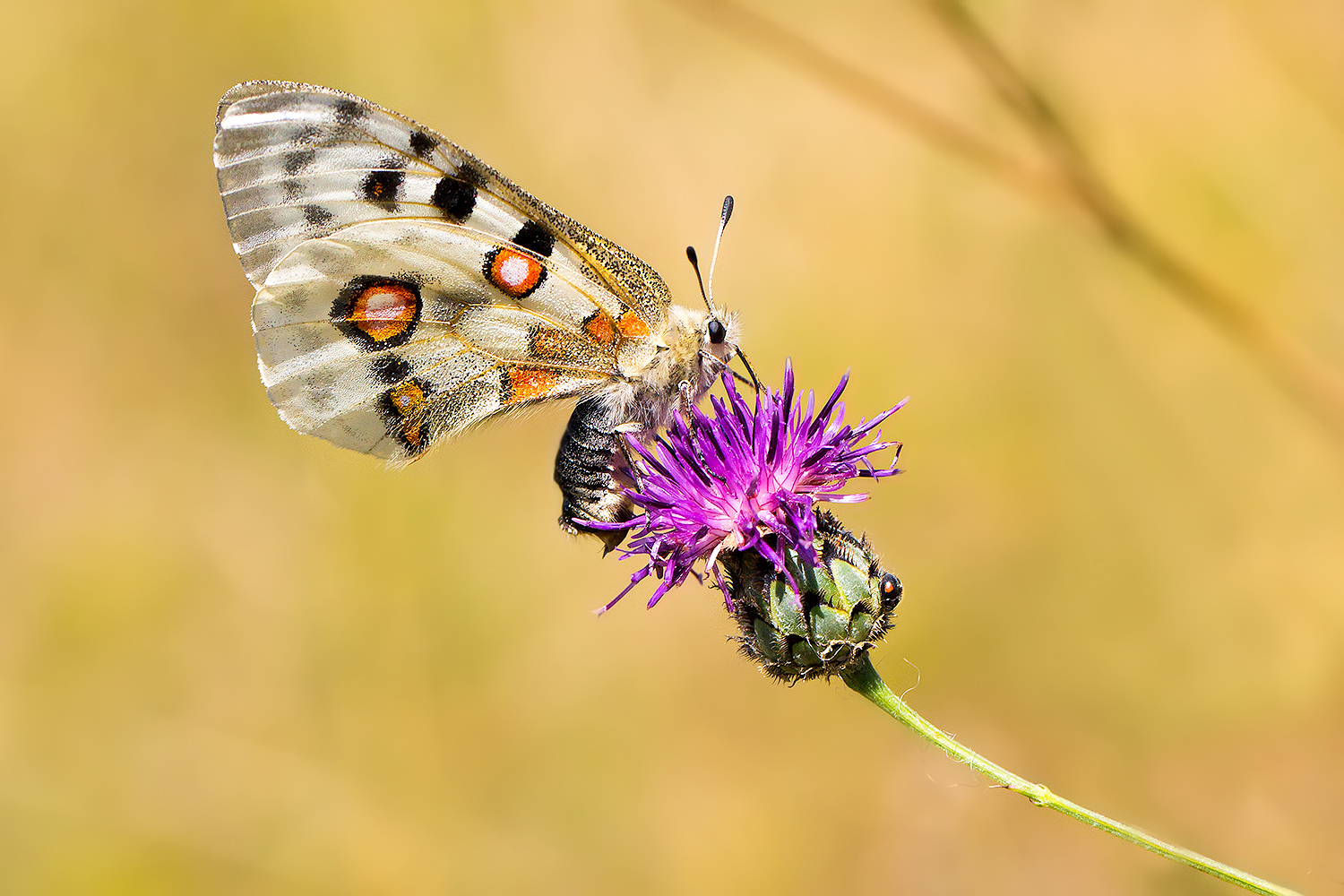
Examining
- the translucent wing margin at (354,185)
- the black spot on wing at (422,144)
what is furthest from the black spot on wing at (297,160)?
the black spot on wing at (422,144)

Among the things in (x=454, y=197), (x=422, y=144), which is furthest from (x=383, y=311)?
(x=422, y=144)

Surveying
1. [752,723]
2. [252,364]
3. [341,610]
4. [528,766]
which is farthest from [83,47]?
[752,723]

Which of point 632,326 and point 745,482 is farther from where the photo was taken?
point 632,326

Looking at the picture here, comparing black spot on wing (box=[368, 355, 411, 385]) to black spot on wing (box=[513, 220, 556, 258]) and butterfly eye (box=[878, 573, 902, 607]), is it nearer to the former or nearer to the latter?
black spot on wing (box=[513, 220, 556, 258])

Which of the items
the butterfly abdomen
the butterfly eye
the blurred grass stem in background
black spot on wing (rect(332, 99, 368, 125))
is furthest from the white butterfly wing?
the blurred grass stem in background

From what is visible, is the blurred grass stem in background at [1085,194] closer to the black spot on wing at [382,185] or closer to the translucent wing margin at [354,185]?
the translucent wing margin at [354,185]

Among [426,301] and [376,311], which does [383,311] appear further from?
[426,301]
